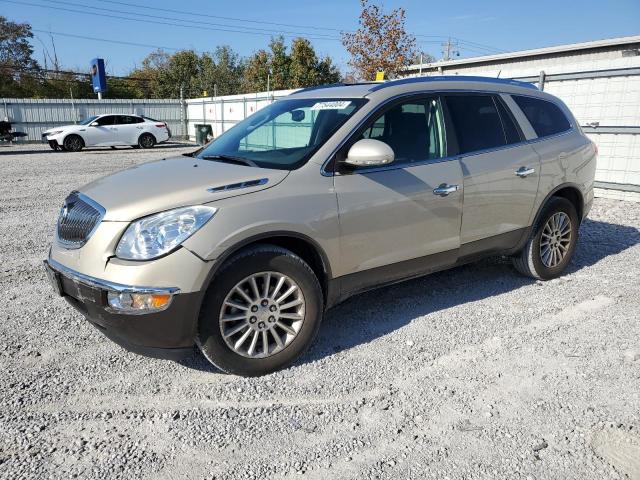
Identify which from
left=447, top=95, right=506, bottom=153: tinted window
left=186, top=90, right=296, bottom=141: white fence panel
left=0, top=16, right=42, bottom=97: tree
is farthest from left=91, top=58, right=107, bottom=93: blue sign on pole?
left=447, top=95, right=506, bottom=153: tinted window

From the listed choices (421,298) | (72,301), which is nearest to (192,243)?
(72,301)

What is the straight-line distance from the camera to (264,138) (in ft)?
13.4

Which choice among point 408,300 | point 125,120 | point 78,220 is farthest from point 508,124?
point 125,120

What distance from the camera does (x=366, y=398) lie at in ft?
10.0

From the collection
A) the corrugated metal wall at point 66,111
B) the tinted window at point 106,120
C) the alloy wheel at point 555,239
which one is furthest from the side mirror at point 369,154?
the corrugated metal wall at point 66,111

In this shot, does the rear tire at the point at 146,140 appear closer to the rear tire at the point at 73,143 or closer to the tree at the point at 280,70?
the rear tire at the point at 73,143

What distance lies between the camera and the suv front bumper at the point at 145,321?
2883mm

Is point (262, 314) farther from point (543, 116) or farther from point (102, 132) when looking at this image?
point (102, 132)

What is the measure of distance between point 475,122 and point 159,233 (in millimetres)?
2754

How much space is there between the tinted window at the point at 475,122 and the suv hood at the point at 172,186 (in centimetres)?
164

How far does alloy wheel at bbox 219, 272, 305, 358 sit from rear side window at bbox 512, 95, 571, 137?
2881 millimetres

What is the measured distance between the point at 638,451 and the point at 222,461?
2.06m

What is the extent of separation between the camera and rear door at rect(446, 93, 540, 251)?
4.14 metres

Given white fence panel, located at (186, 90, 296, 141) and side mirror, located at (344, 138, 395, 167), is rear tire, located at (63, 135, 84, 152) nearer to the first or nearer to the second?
white fence panel, located at (186, 90, 296, 141)
